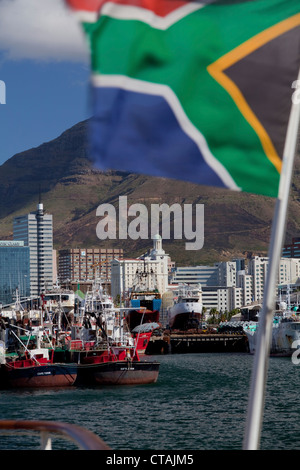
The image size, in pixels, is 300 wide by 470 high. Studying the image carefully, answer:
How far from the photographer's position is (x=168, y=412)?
123 feet

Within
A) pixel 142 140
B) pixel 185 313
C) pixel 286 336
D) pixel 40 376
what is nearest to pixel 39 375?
pixel 40 376

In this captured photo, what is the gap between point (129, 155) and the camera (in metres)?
7.00

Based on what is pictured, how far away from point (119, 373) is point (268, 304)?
44731 millimetres

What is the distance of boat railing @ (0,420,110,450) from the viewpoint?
19.8 feet

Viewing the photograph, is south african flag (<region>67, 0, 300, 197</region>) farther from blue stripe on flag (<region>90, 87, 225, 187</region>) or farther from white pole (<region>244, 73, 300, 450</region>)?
white pole (<region>244, 73, 300, 450</region>)

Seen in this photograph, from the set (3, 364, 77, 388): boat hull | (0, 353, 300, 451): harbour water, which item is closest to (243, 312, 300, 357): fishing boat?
(0, 353, 300, 451): harbour water

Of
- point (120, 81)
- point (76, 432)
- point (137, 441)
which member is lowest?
point (137, 441)

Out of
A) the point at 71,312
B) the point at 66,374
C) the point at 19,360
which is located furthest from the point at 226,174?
the point at 71,312

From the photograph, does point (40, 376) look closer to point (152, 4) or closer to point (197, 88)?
point (197, 88)

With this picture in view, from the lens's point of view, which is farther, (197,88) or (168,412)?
(168,412)

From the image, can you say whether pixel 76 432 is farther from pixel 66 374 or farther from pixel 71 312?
pixel 71 312

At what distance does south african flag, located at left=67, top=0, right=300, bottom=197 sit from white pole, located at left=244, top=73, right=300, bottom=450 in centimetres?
14
